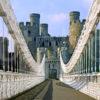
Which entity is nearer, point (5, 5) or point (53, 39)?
point (5, 5)

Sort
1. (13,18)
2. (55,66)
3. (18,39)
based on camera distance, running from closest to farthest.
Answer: (13,18)
(18,39)
(55,66)

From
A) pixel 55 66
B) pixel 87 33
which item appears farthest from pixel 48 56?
pixel 87 33

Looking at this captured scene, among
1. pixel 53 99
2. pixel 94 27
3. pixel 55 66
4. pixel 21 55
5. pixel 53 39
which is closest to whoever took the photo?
pixel 53 99

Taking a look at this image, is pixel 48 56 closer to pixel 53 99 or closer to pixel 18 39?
pixel 18 39

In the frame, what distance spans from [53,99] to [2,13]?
6.64 meters

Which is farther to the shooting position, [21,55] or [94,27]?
[21,55]

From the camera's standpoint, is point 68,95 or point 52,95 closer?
point 52,95

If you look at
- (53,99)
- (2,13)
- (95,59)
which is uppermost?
(2,13)

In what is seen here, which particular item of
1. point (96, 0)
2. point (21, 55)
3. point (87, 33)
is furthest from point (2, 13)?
point (21, 55)

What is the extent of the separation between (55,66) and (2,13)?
150504 millimetres

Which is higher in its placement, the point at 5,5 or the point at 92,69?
the point at 5,5

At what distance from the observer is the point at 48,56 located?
627ft

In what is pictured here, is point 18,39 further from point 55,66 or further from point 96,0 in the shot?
point 55,66

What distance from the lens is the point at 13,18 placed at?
1526 inches
